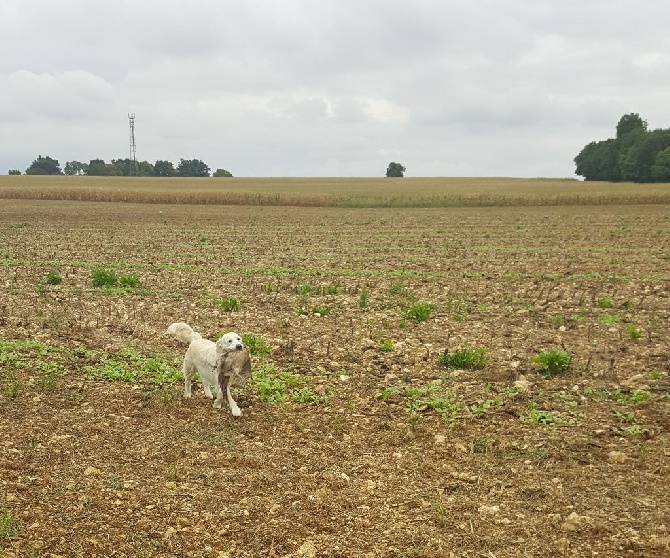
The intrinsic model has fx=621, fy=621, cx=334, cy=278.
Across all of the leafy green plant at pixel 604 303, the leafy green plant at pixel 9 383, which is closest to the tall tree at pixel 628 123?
the leafy green plant at pixel 604 303

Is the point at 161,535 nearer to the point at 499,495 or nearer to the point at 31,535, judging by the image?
the point at 31,535

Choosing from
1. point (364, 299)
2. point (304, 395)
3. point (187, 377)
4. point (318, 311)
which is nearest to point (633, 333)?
point (364, 299)

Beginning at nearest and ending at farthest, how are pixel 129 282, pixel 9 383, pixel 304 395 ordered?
Answer: pixel 304 395
pixel 9 383
pixel 129 282

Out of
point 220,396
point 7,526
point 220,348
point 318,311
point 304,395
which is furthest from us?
point 318,311

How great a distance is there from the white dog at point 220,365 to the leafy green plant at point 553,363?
4.17m

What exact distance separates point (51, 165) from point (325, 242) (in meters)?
131

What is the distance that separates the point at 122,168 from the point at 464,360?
140 m

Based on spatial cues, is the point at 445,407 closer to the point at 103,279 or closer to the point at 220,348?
the point at 220,348

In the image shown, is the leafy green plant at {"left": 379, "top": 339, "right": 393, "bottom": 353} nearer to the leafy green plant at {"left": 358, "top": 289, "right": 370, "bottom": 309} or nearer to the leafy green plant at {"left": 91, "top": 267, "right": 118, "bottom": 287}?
the leafy green plant at {"left": 358, "top": 289, "right": 370, "bottom": 309}

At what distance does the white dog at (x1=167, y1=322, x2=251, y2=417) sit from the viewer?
7200mm

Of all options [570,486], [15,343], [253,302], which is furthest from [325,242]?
[570,486]

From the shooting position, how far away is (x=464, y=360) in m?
8.94

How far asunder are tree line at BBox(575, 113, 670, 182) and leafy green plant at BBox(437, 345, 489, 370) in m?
88.1

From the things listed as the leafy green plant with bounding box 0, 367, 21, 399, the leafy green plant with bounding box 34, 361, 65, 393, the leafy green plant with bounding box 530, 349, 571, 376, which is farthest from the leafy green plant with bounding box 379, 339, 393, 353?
the leafy green plant with bounding box 0, 367, 21, 399
